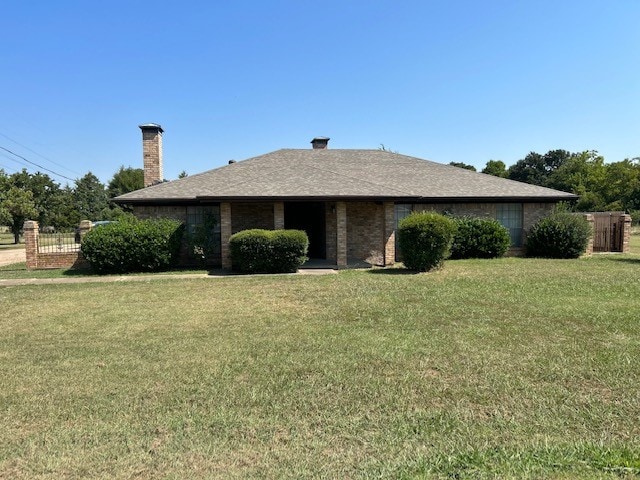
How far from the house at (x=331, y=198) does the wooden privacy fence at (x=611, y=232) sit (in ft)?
11.4

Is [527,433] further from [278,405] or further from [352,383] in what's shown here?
[278,405]

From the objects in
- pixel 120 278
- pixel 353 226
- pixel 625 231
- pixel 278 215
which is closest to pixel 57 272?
pixel 120 278

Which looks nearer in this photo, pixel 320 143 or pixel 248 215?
pixel 248 215

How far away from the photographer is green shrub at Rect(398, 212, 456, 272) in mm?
12844

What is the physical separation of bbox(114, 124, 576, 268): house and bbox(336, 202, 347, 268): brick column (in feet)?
0.11

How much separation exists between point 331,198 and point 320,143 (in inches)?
405

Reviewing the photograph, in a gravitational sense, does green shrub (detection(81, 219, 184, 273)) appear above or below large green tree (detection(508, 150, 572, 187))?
below

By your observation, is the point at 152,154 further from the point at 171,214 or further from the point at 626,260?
the point at 626,260

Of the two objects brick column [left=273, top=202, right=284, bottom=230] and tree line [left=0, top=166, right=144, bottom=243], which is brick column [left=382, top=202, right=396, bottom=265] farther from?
→ tree line [left=0, top=166, right=144, bottom=243]

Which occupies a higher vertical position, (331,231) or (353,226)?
(353,226)

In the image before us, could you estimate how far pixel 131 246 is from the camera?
547 inches

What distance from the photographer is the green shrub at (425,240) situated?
1284 cm

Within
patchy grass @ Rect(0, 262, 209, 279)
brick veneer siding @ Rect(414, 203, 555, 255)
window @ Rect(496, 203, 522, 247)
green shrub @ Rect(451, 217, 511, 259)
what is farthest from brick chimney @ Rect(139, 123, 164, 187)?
window @ Rect(496, 203, 522, 247)

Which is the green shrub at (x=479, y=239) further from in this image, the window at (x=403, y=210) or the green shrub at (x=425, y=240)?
the green shrub at (x=425, y=240)
